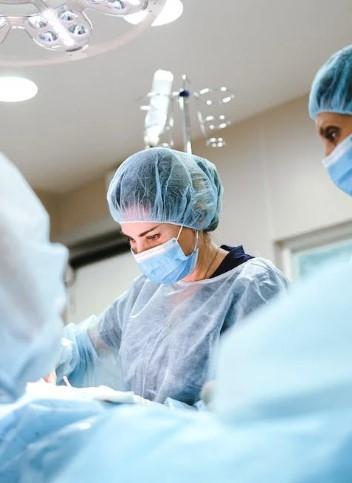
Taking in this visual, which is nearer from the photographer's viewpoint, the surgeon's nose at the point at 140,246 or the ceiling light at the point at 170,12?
the surgeon's nose at the point at 140,246

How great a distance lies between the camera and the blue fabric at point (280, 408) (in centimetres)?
69

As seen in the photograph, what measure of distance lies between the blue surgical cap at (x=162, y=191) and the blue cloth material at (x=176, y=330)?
0.56 ft

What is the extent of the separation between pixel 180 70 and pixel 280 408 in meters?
2.66

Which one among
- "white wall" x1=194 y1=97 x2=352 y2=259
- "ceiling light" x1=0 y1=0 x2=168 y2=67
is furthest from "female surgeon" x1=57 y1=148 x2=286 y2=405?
"white wall" x1=194 y1=97 x2=352 y2=259

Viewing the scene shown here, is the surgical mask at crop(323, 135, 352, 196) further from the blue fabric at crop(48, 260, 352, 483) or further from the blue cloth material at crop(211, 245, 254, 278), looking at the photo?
the blue fabric at crop(48, 260, 352, 483)

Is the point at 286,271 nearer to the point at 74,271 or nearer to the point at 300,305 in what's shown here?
the point at 74,271

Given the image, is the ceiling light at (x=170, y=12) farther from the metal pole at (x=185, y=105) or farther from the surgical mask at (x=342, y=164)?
the surgical mask at (x=342, y=164)

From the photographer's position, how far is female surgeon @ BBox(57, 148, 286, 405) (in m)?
1.65

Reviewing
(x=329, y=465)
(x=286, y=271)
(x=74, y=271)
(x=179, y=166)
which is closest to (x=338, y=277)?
(x=329, y=465)

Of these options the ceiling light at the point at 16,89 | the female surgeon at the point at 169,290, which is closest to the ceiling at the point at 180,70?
the ceiling light at the point at 16,89

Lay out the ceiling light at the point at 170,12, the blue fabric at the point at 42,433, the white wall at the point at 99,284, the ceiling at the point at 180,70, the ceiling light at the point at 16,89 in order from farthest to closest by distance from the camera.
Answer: the white wall at the point at 99,284
the ceiling light at the point at 16,89
the ceiling at the point at 180,70
the ceiling light at the point at 170,12
the blue fabric at the point at 42,433

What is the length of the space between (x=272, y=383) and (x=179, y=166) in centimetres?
120

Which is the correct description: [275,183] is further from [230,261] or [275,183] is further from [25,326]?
[25,326]

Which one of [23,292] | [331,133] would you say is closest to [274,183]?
[331,133]
